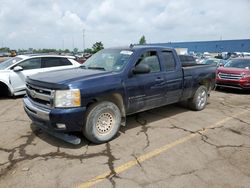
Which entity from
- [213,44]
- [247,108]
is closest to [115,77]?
[247,108]

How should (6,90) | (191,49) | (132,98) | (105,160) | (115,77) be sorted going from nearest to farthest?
1. (105,160)
2. (115,77)
3. (132,98)
4. (6,90)
5. (191,49)

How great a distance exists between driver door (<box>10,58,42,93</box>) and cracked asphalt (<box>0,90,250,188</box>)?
2.73 meters

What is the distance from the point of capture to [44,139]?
4.61 meters

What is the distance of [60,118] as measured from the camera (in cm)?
384

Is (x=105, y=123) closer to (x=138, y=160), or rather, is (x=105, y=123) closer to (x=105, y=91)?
(x=105, y=91)

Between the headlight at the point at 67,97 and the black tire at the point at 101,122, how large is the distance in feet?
1.25

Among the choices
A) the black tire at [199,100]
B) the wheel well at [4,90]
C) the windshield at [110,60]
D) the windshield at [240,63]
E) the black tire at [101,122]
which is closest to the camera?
the black tire at [101,122]

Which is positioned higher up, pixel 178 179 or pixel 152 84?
pixel 152 84

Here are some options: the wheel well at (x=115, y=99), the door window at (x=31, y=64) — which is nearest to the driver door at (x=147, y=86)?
the wheel well at (x=115, y=99)

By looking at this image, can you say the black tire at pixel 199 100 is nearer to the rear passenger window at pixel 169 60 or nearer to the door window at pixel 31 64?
the rear passenger window at pixel 169 60

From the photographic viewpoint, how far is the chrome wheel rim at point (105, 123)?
4.37 m

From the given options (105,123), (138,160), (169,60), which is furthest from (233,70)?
(138,160)

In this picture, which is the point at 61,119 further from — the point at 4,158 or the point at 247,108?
the point at 247,108

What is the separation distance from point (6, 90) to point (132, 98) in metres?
6.06
